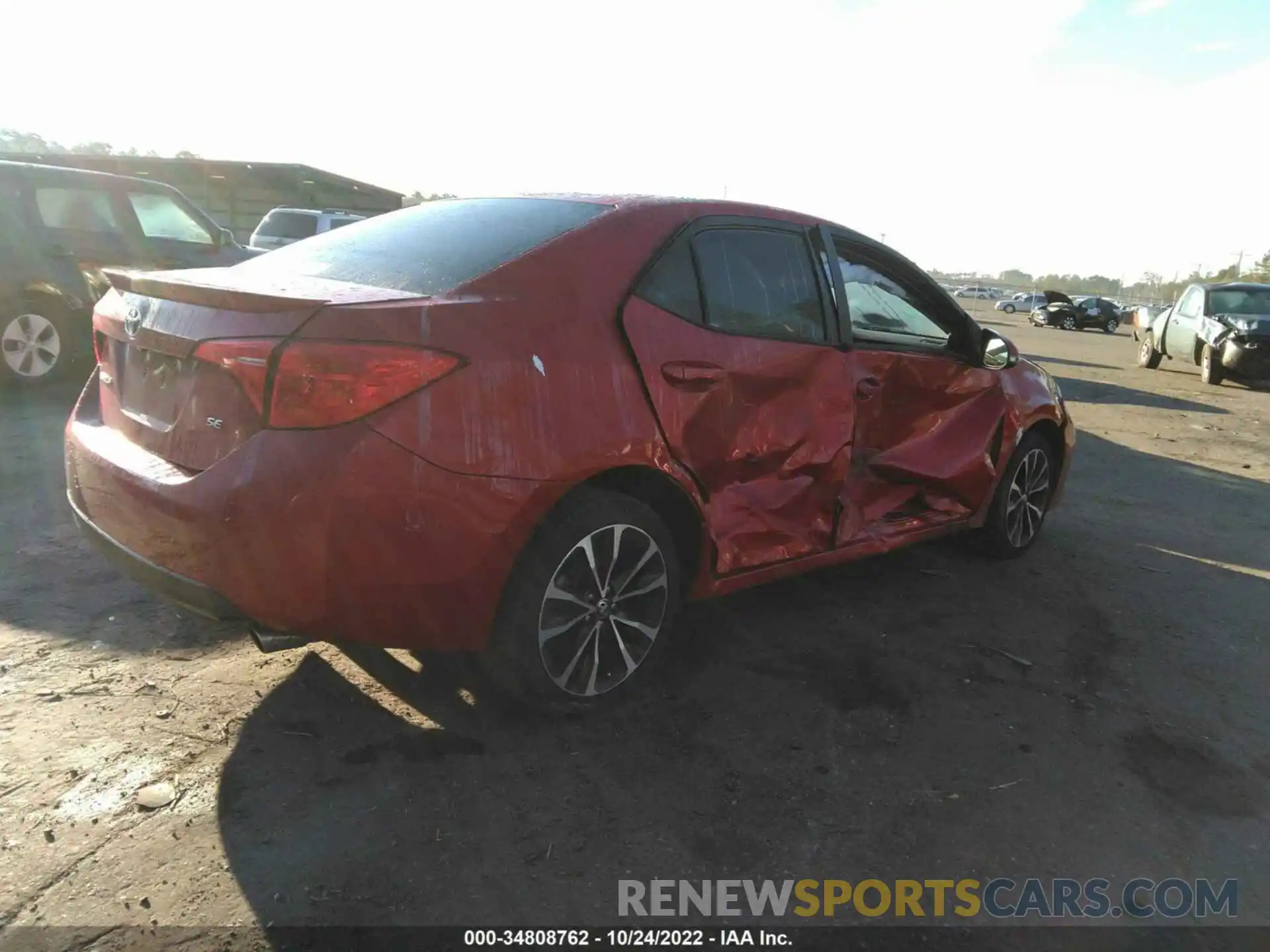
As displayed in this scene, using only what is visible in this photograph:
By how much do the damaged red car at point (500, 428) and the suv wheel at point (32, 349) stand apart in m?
5.21

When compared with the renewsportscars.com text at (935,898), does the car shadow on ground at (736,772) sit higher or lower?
higher

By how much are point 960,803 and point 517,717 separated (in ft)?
4.59

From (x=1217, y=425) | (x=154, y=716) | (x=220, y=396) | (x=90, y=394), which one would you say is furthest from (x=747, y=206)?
(x=1217, y=425)

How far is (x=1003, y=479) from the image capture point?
191 inches

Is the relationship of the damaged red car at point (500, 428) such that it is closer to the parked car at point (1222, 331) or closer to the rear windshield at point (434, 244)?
the rear windshield at point (434, 244)

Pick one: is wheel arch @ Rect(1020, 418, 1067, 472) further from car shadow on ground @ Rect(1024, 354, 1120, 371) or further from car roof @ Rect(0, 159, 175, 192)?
car shadow on ground @ Rect(1024, 354, 1120, 371)

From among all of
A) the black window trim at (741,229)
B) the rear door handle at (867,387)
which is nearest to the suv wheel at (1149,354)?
the rear door handle at (867,387)

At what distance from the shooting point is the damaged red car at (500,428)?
8.02 feet

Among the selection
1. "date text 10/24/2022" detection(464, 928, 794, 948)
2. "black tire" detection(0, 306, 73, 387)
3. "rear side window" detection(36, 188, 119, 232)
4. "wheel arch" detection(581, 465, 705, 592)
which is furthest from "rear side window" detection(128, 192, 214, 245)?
"date text 10/24/2022" detection(464, 928, 794, 948)

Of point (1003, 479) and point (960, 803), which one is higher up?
point (1003, 479)

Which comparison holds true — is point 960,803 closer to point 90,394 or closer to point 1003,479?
point 1003,479

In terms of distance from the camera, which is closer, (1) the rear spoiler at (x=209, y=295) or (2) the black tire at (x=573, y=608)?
(1) the rear spoiler at (x=209, y=295)

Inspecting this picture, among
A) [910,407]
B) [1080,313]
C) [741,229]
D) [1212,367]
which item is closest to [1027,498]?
[910,407]

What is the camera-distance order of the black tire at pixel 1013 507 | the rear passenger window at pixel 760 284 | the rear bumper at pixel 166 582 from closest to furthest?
the rear bumper at pixel 166 582 → the rear passenger window at pixel 760 284 → the black tire at pixel 1013 507
